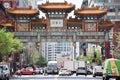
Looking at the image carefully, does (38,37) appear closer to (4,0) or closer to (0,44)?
(0,44)

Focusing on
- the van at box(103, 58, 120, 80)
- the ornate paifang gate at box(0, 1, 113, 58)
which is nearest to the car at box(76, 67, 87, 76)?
the ornate paifang gate at box(0, 1, 113, 58)

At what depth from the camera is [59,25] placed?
83312 millimetres

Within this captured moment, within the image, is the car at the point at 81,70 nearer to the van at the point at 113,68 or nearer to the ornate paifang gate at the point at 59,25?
the ornate paifang gate at the point at 59,25

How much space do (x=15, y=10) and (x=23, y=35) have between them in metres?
4.72

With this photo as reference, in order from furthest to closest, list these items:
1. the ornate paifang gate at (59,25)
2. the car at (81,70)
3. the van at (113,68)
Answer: the ornate paifang gate at (59,25) → the car at (81,70) → the van at (113,68)

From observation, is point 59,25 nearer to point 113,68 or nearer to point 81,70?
point 81,70

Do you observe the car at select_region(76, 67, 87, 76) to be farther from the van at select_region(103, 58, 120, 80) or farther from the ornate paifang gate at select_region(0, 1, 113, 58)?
the van at select_region(103, 58, 120, 80)

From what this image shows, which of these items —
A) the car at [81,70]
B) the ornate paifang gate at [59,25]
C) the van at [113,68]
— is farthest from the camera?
the ornate paifang gate at [59,25]

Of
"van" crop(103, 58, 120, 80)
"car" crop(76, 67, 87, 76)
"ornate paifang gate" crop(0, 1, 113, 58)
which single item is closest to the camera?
"van" crop(103, 58, 120, 80)

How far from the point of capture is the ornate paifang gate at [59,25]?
273ft

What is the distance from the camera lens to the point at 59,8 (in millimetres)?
84438

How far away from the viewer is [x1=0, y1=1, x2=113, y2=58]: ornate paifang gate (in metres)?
83.1

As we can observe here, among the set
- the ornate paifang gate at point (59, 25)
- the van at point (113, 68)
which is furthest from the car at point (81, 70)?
the van at point (113, 68)

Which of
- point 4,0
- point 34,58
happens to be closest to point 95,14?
point 4,0
